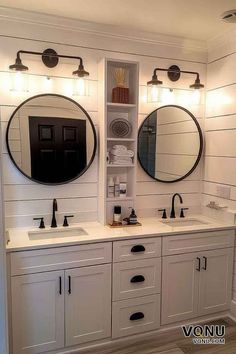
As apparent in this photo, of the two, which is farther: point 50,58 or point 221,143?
point 221,143

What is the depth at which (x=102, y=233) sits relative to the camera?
2.23 m

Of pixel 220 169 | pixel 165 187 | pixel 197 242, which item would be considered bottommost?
pixel 197 242

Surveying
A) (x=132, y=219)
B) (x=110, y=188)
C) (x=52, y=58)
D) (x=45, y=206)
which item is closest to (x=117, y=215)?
(x=132, y=219)

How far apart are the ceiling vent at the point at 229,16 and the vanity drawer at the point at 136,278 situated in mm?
1909

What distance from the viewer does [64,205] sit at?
8.13 feet

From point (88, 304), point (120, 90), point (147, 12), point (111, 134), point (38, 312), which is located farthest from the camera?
point (111, 134)

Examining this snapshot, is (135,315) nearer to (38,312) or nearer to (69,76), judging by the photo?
(38,312)

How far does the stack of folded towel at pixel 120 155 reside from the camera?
2.46 metres

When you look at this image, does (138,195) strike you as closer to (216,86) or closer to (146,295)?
(146,295)

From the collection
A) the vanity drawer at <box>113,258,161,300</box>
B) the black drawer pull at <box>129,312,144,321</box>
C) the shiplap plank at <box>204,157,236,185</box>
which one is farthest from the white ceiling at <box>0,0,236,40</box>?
the black drawer pull at <box>129,312,144,321</box>

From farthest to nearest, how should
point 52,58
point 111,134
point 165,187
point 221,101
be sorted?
point 165,187 → point 221,101 → point 111,134 → point 52,58

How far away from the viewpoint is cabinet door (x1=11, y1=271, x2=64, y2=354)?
1.93 meters

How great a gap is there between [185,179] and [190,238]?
0.69 metres

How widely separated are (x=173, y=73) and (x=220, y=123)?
0.64m
